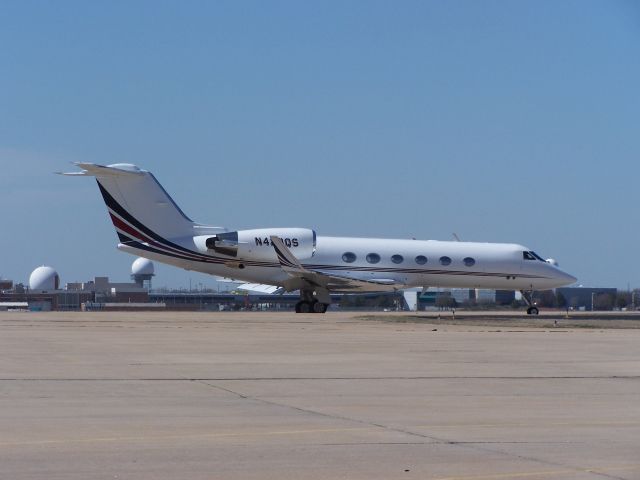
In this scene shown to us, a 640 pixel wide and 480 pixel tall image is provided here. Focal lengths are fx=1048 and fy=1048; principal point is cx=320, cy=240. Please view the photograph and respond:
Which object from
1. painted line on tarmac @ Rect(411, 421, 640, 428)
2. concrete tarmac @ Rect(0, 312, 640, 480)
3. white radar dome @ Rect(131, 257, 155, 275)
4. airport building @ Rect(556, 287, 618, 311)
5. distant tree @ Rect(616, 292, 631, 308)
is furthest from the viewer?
white radar dome @ Rect(131, 257, 155, 275)

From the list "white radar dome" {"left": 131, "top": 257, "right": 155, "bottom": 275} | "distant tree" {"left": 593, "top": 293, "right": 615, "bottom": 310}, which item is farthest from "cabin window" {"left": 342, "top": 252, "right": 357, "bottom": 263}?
"white radar dome" {"left": 131, "top": 257, "right": 155, "bottom": 275}

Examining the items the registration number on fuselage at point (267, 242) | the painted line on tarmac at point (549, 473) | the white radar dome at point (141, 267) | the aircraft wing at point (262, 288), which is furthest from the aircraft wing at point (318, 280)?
the white radar dome at point (141, 267)

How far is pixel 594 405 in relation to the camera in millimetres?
13195

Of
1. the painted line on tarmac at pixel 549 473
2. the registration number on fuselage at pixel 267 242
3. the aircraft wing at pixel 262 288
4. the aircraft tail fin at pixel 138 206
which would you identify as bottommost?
the painted line on tarmac at pixel 549 473

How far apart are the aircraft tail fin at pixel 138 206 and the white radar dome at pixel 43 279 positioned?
44.0 metres

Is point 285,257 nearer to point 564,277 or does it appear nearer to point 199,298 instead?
point 564,277

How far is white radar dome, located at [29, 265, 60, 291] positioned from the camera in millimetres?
85656

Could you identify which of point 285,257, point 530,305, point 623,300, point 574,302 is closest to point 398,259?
point 285,257

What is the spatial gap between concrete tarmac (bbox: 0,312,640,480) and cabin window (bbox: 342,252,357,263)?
2113 centimetres

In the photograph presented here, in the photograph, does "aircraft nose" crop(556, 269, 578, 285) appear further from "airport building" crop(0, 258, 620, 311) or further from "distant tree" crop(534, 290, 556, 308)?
"distant tree" crop(534, 290, 556, 308)

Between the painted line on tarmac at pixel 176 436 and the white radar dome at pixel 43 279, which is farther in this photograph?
the white radar dome at pixel 43 279

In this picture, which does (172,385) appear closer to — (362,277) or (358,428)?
(358,428)

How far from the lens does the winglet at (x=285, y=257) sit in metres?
42.6

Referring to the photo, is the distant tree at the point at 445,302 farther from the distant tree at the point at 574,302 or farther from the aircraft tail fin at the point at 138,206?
the aircraft tail fin at the point at 138,206
